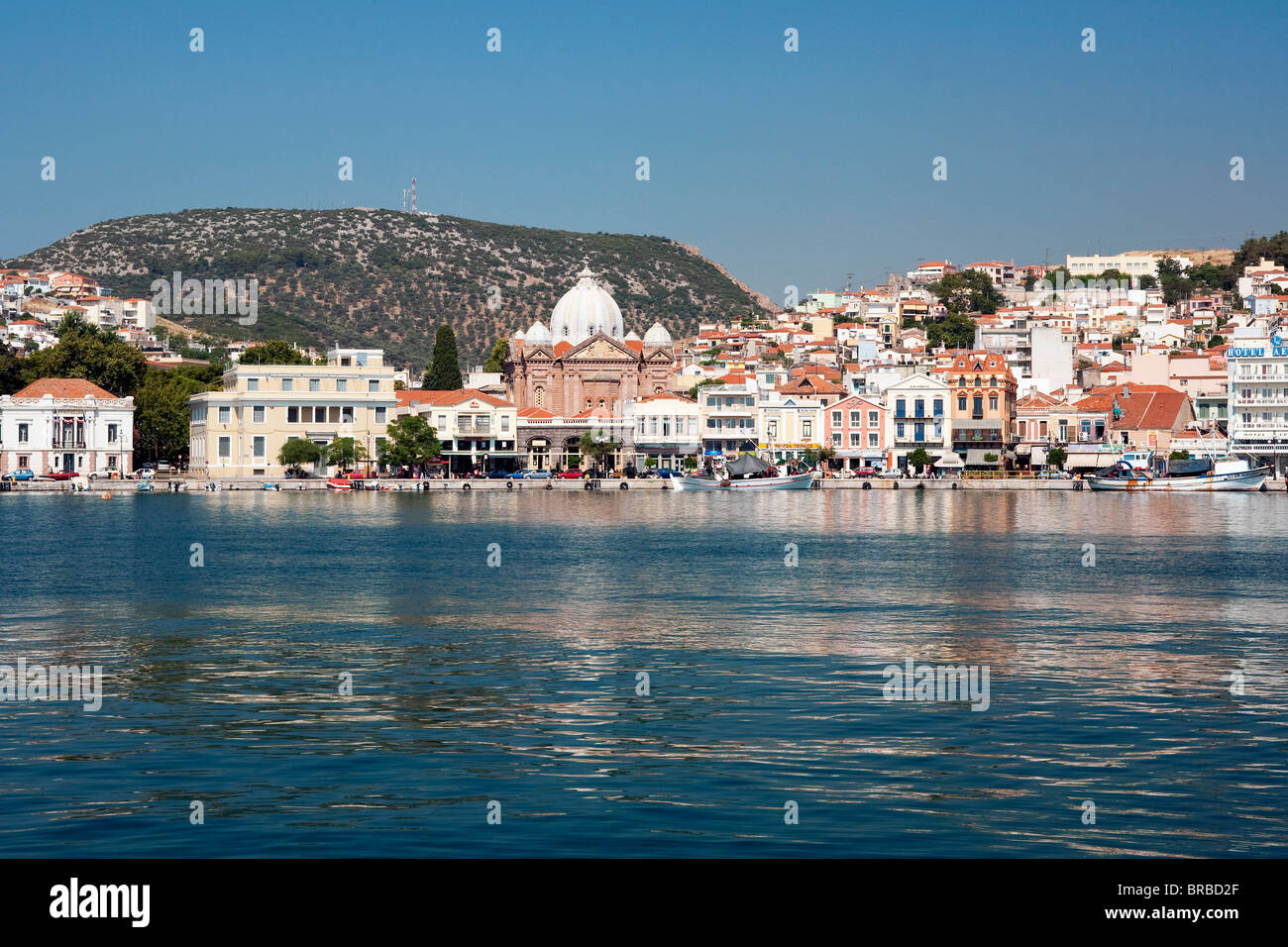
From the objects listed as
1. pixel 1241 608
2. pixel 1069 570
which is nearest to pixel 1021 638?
pixel 1241 608

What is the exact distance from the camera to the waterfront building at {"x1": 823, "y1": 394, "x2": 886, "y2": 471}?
10688cm

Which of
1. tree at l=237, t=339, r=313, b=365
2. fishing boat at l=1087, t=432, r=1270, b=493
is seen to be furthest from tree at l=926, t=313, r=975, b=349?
tree at l=237, t=339, r=313, b=365

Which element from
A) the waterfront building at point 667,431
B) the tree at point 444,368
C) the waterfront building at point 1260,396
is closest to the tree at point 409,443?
the waterfront building at point 667,431

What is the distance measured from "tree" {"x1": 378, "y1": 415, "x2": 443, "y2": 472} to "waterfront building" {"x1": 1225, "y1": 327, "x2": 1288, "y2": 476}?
56259 mm

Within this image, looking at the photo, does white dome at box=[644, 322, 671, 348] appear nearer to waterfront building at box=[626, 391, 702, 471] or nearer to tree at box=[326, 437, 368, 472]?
waterfront building at box=[626, 391, 702, 471]

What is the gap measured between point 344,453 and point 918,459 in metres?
41.4

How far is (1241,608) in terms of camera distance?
29516 mm

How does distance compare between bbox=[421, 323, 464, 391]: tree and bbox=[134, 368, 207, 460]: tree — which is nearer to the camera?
bbox=[134, 368, 207, 460]: tree

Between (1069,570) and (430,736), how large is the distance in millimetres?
26877

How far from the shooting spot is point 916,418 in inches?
4181
